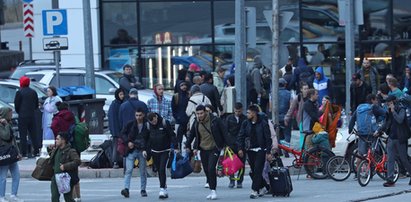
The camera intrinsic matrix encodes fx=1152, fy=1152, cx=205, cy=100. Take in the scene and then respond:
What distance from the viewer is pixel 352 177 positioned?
858 inches

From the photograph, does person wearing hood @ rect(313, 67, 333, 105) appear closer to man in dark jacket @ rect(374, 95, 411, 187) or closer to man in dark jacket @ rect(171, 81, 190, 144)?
man in dark jacket @ rect(171, 81, 190, 144)

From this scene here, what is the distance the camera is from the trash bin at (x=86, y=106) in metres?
25.0

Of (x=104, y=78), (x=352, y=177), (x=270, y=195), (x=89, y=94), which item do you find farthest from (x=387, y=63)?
(x=270, y=195)

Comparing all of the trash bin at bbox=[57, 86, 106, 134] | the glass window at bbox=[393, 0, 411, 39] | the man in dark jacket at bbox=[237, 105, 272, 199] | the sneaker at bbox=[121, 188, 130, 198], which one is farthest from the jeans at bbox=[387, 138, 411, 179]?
the glass window at bbox=[393, 0, 411, 39]

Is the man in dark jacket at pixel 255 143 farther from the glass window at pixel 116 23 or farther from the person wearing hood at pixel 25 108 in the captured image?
the glass window at pixel 116 23

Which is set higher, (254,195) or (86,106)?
(86,106)

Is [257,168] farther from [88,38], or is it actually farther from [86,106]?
[88,38]

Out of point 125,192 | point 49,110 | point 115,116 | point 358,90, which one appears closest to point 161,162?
point 125,192

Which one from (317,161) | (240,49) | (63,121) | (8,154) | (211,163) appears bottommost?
(317,161)

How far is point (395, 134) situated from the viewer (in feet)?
65.4

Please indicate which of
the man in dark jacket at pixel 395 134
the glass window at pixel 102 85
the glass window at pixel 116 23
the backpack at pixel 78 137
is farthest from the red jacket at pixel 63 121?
the glass window at pixel 116 23

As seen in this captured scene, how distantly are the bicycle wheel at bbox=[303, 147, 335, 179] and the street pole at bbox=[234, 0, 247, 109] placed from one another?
10.7 feet

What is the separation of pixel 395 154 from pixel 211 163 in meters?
3.57

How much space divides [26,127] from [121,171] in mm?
3450
